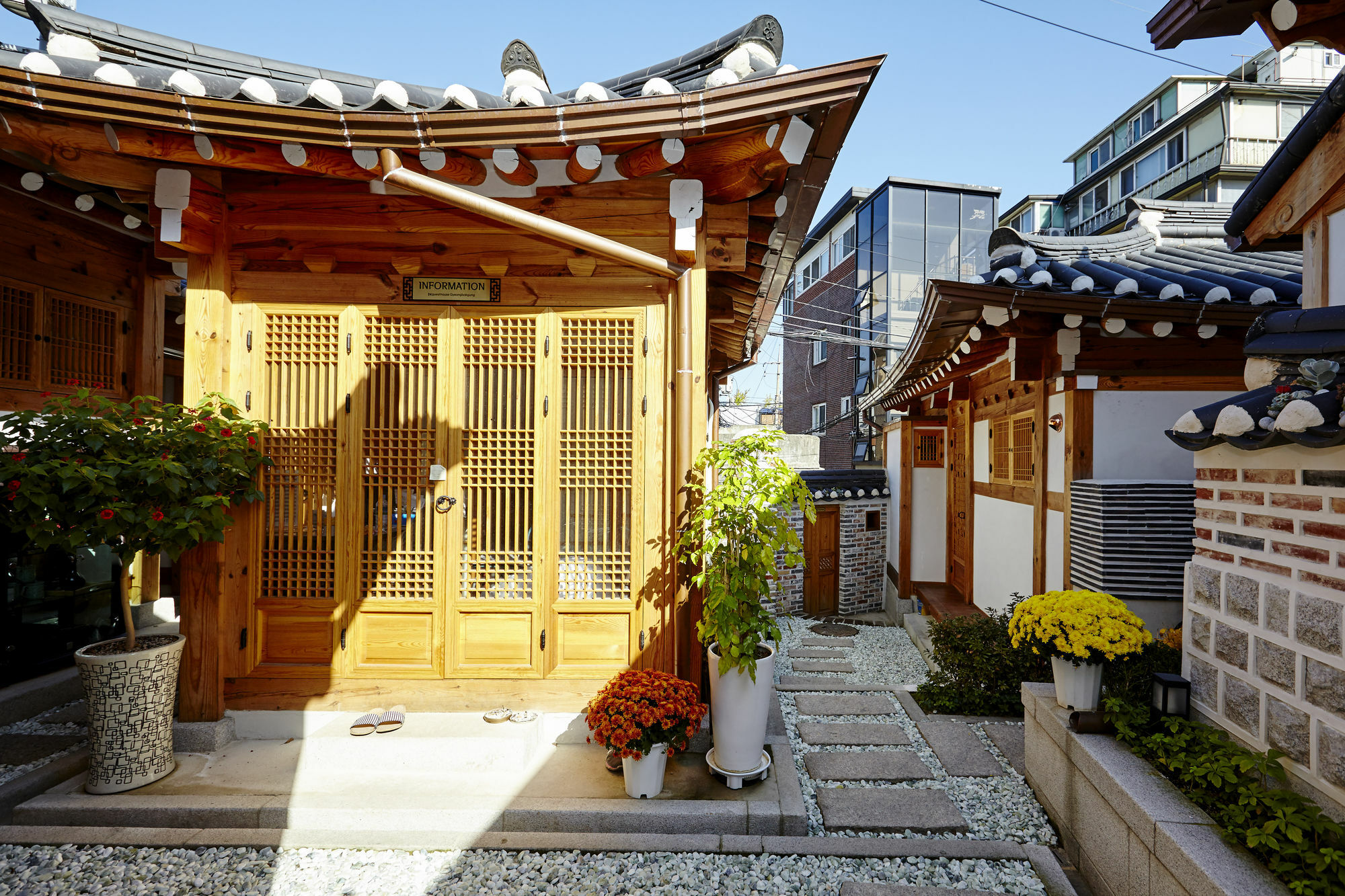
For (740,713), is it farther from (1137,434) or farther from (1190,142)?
(1190,142)

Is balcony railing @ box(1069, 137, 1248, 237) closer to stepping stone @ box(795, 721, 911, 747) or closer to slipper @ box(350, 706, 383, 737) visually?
stepping stone @ box(795, 721, 911, 747)

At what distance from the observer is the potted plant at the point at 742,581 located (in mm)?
3506

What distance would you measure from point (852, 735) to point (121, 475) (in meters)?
4.95

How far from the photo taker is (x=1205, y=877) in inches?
85.8

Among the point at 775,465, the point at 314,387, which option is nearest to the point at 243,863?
the point at 314,387

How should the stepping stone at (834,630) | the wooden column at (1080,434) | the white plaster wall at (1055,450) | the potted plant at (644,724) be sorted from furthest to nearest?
the stepping stone at (834,630)
the white plaster wall at (1055,450)
the wooden column at (1080,434)
the potted plant at (644,724)

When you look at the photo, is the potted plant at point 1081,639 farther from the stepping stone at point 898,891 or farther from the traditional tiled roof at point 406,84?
the traditional tiled roof at point 406,84

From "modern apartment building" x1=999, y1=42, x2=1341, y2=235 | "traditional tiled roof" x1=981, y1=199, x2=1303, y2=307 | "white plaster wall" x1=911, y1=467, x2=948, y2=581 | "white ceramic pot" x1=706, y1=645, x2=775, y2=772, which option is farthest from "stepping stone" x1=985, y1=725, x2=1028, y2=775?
"modern apartment building" x1=999, y1=42, x2=1341, y2=235

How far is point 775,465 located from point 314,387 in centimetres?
301

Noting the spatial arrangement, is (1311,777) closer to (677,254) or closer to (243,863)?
(677,254)

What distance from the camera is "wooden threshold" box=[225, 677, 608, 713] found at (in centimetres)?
404

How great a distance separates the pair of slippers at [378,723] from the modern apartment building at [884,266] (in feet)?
49.4

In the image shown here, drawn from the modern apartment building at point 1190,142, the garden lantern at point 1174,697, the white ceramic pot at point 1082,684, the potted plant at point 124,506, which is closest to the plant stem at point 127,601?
the potted plant at point 124,506

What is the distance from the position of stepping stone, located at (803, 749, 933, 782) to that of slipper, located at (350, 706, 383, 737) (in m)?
2.78
